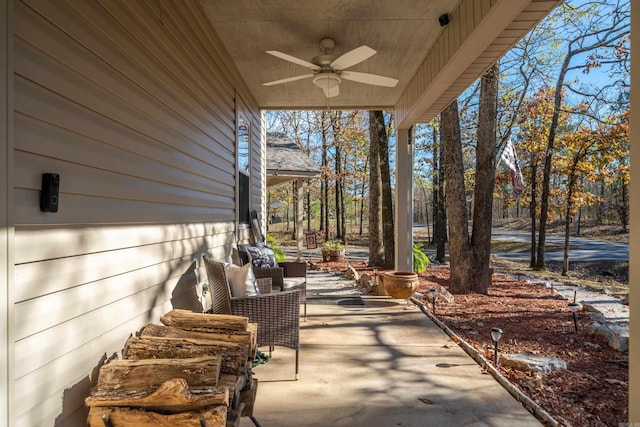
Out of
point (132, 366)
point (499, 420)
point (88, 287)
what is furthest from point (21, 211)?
point (499, 420)

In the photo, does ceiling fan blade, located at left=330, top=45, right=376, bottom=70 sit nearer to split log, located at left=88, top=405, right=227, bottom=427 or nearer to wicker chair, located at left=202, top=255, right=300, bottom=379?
wicker chair, located at left=202, top=255, right=300, bottom=379

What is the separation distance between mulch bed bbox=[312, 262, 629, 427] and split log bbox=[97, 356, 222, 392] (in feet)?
6.92

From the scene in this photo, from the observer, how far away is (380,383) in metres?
3.01

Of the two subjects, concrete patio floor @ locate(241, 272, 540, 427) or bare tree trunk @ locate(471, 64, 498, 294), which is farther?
bare tree trunk @ locate(471, 64, 498, 294)

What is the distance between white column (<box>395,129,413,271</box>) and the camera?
666 cm

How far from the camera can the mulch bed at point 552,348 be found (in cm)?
271

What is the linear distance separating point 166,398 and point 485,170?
656 cm

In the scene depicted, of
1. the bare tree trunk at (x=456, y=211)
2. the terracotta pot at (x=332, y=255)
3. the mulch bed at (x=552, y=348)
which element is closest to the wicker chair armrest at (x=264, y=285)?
the mulch bed at (x=552, y=348)

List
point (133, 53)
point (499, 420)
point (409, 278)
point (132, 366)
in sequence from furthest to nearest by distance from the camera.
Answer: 1. point (409, 278)
2. point (499, 420)
3. point (133, 53)
4. point (132, 366)

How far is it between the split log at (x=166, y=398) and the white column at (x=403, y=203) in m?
5.27

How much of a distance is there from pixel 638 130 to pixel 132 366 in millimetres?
2235

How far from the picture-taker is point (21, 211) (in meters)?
1.40

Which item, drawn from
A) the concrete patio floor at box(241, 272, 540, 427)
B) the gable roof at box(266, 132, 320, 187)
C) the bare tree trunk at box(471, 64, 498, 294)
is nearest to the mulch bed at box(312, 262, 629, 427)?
the concrete patio floor at box(241, 272, 540, 427)

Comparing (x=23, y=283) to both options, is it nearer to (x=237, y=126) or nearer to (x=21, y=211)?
(x=21, y=211)
